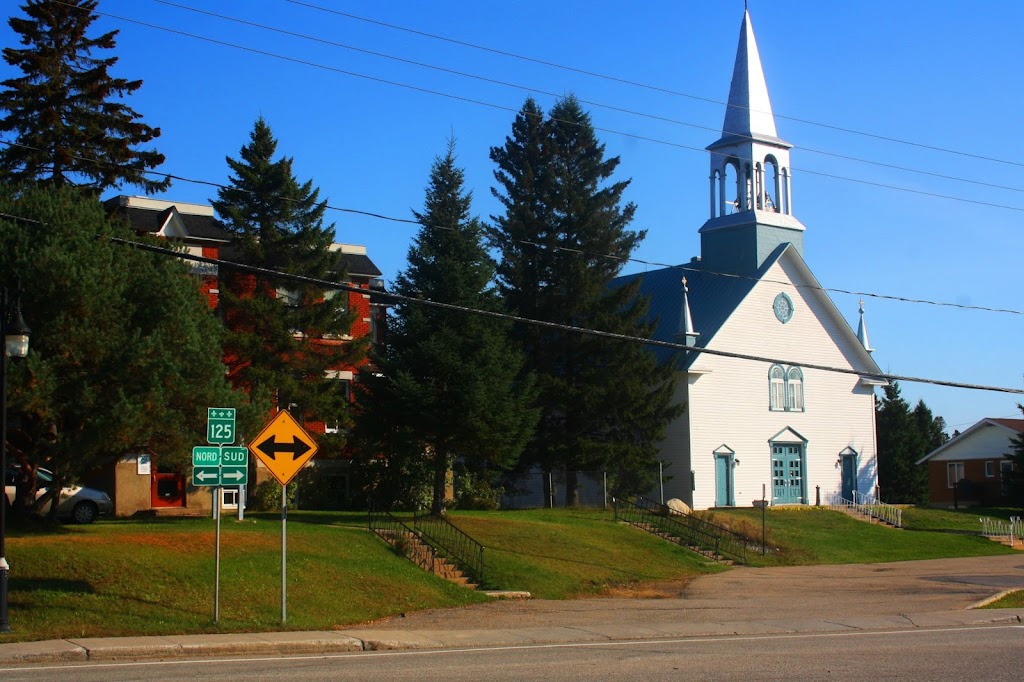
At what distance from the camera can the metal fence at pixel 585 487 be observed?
42000 millimetres

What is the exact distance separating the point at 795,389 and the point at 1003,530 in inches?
415

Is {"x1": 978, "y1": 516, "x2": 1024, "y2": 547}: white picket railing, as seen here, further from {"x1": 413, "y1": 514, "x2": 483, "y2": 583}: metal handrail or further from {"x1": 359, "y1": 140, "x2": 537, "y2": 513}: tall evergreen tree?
{"x1": 413, "y1": 514, "x2": 483, "y2": 583}: metal handrail

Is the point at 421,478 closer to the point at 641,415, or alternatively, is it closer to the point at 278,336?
the point at 278,336

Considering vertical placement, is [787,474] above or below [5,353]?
below

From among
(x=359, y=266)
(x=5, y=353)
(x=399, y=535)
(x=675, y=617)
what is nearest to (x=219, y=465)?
(x=5, y=353)

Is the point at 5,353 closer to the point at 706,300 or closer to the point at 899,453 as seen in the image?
the point at 706,300

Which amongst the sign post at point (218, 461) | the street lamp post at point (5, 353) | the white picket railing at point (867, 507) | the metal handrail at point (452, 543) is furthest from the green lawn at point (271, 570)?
the white picket railing at point (867, 507)

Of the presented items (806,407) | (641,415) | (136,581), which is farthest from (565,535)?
(806,407)

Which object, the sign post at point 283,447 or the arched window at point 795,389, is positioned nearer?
the sign post at point 283,447

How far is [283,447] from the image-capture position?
18312mm

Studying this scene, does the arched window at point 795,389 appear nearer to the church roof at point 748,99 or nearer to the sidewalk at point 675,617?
the church roof at point 748,99

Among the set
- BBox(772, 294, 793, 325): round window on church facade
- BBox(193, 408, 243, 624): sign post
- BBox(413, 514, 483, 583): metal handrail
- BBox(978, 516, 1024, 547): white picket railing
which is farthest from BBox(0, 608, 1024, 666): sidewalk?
BBox(772, 294, 793, 325): round window on church facade

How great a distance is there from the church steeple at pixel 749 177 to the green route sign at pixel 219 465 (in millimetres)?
35230

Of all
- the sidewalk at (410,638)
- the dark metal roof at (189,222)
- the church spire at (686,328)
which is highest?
the dark metal roof at (189,222)
